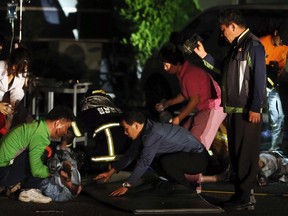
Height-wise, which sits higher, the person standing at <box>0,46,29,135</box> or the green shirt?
the person standing at <box>0,46,29,135</box>

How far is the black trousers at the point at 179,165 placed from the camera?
1062 centimetres

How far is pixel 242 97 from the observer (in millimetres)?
10102

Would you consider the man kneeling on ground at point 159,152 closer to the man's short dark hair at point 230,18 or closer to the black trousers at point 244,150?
the black trousers at point 244,150

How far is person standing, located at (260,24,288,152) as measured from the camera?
1289 centimetres

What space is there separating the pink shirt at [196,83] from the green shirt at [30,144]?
5.55ft

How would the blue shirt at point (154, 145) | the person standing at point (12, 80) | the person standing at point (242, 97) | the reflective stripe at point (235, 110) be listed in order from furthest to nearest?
the person standing at point (12, 80)
the blue shirt at point (154, 145)
the reflective stripe at point (235, 110)
the person standing at point (242, 97)

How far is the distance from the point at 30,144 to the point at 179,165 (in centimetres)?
150

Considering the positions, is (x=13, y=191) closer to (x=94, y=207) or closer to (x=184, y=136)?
(x=94, y=207)

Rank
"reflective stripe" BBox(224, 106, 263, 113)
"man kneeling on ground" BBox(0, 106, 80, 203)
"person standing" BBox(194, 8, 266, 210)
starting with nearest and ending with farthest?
"person standing" BBox(194, 8, 266, 210) → "reflective stripe" BBox(224, 106, 263, 113) → "man kneeling on ground" BBox(0, 106, 80, 203)

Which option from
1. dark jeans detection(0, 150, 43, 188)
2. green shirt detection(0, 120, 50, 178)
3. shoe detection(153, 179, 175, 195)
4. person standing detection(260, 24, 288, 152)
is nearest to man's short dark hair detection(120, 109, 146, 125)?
green shirt detection(0, 120, 50, 178)

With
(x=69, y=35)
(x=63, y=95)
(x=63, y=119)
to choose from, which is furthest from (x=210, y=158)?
(x=69, y=35)

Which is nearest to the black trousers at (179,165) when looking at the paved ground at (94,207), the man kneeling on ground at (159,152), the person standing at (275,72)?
the man kneeling on ground at (159,152)

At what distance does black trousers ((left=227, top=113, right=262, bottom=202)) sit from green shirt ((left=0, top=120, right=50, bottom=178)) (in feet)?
6.02

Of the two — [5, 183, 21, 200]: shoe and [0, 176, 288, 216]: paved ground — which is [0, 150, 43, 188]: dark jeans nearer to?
[5, 183, 21, 200]: shoe
